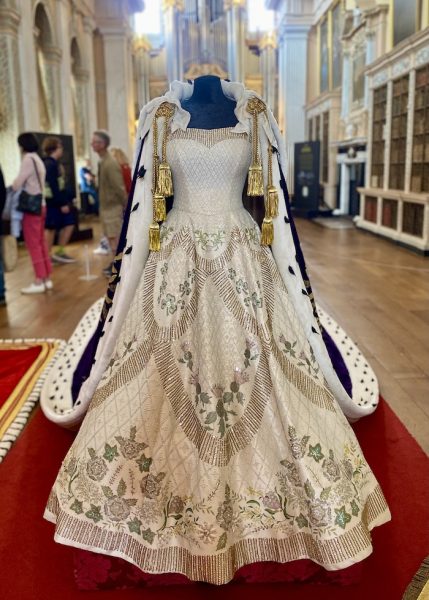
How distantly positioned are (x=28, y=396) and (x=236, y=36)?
19352 mm

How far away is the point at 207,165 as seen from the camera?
184 centimetres


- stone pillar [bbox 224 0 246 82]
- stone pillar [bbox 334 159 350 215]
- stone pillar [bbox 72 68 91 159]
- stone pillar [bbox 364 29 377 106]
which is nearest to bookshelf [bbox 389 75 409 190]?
stone pillar [bbox 364 29 377 106]

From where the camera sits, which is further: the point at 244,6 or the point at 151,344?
the point at 244,6

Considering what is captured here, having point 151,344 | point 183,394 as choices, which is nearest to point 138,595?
point 183,394

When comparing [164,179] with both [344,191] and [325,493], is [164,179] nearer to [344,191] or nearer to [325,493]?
[325,493]

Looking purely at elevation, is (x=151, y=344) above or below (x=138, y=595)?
above

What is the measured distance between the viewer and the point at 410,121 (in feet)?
25.7

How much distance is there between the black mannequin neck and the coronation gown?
44cm

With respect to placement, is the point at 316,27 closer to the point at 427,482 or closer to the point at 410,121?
the point at 410,121

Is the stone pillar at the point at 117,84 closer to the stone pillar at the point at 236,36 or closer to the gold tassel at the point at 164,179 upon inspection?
the stone pillar at the point at 236,36

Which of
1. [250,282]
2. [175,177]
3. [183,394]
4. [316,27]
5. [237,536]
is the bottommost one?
[237,536]

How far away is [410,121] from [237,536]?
7.50 metres

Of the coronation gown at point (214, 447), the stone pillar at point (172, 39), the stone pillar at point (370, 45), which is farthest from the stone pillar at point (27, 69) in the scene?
the stone pillar at point (172, 39)

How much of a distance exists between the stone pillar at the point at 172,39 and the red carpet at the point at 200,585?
62.4ft
